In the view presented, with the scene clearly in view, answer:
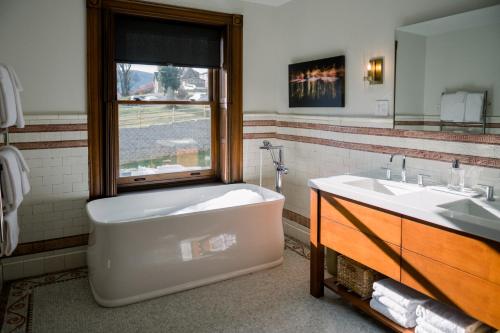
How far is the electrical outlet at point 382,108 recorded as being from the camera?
3.28m

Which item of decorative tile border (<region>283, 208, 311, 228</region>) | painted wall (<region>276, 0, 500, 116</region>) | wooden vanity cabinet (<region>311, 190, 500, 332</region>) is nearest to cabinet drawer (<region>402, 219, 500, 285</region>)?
wooden vanity cabinet (<region>311, 190, 500, 332</region>)

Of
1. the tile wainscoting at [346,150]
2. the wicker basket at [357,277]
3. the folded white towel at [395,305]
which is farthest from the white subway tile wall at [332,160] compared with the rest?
the folded white towel at [395,305]

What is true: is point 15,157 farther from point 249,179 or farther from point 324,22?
point 324,22

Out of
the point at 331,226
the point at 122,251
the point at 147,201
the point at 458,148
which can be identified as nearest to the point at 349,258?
the point at 331,226

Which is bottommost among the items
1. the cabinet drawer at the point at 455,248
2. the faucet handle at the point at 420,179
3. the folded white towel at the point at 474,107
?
the cabinet drawer at the point at 455,248

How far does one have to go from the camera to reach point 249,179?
4.61 meters

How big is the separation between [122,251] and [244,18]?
8.96 feet

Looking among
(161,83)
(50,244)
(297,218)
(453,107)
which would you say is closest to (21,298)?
(50,244)

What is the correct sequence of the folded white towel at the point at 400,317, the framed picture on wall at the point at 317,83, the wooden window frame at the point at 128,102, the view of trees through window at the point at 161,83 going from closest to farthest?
the folded white towel at the point at 400,317, the wooden window frame at the point at 128,102, the framed picture on wall at the point at 317,83, the view of trees through window at the point at 161,83

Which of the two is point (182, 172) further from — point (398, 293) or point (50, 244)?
point (398, 293)

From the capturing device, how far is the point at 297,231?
4402mm

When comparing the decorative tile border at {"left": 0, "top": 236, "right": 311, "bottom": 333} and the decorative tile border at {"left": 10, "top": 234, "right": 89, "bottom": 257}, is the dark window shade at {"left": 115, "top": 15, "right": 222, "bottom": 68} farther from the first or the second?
the decorative tile border at {"left": 0, "top": 236, "right": 311, "bottom": 333}

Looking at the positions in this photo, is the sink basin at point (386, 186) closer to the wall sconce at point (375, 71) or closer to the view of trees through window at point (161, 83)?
the wall sconce at point (375, 71)

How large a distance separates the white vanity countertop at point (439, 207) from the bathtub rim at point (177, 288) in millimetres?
1129
